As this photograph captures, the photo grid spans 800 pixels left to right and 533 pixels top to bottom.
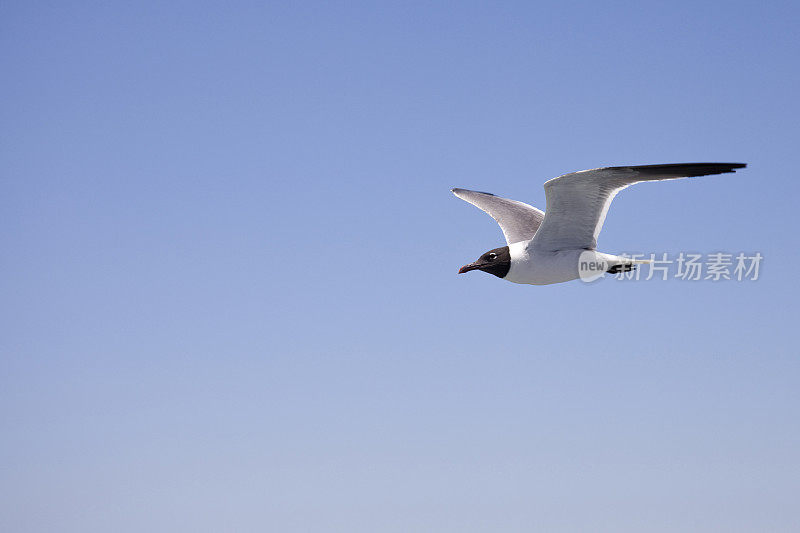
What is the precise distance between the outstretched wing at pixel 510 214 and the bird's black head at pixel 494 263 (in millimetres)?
1025

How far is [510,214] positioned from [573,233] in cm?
345

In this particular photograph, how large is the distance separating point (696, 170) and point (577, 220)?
2014 millimetres

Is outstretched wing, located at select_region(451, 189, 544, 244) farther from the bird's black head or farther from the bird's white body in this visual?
the bird's white body

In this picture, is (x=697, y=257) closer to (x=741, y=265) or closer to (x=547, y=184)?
(x=741, y=265)

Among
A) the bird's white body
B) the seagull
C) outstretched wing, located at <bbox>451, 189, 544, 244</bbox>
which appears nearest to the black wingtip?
the seagull

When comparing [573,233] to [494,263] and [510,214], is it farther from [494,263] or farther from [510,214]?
[510,214]

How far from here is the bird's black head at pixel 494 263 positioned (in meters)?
13.7

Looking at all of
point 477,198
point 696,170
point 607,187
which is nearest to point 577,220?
point 607,187

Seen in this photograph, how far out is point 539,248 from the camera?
43.0 feet

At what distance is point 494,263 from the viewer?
13836 millimetres

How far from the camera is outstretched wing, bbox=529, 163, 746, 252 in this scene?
11352 mm

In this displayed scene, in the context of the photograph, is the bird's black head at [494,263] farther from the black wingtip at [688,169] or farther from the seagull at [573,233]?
the black wingtip at [688,169]

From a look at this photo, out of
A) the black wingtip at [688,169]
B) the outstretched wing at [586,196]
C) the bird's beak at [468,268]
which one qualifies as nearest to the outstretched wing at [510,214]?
the bird's beak at [468,268]

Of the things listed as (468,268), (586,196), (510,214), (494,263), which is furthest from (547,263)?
(510,214)
